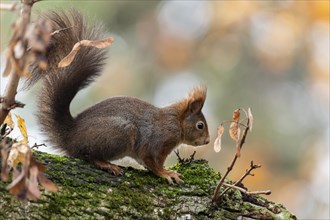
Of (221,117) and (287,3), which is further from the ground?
(287,3)

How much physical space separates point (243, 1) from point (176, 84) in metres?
1.43

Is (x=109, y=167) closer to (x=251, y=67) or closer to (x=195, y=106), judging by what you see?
(x=195, y=106)

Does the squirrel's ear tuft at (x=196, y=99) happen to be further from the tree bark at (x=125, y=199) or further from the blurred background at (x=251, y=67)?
the blurred background at (x=251, y=67)

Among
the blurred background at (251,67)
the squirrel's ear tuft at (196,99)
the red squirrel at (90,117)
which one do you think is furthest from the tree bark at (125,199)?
the blurred background at (251,67)

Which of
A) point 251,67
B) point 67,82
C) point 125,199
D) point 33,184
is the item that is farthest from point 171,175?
point 251,67

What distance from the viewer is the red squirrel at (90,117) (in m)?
2.69

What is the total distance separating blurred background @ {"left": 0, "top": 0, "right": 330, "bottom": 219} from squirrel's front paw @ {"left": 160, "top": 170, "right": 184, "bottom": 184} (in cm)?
538

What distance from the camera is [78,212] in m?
2.08

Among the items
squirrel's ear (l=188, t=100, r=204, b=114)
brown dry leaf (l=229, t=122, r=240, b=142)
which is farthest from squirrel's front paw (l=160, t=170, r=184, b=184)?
squirrel's ear (l=188, t=100, r=204, b=114)

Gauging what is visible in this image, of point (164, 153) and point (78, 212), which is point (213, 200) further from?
point (164, 153)

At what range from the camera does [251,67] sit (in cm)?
850

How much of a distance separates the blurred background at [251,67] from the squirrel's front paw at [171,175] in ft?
17.6

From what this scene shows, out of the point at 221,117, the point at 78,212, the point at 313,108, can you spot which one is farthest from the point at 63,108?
the point at 313,108

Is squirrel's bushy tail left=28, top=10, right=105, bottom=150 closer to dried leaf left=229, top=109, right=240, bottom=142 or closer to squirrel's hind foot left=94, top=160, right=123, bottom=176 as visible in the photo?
squirrel's hind foot left=94, top=160, right=123, bottom=176
